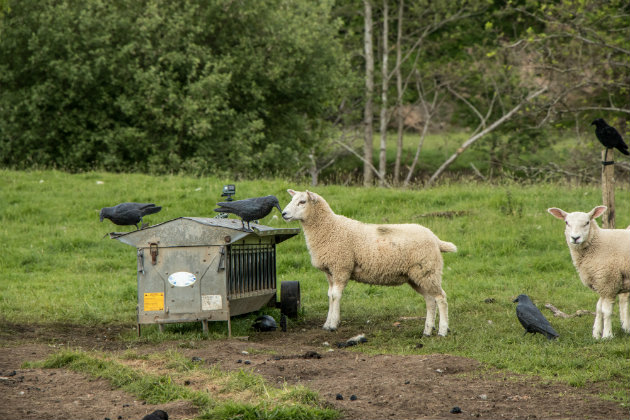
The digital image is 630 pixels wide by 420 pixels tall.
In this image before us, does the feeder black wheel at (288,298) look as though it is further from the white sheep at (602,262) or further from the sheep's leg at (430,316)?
the white sheep at (602,262)

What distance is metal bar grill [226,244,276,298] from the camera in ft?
30.3

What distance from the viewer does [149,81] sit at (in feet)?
78.4

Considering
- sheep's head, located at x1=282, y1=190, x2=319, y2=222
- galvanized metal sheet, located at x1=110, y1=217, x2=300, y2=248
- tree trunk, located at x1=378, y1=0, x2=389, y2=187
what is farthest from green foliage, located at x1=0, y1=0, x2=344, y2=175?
galvanized metal sheet, located at x1=110, y1=217, x2=300, y2=248

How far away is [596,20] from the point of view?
21.4 metres

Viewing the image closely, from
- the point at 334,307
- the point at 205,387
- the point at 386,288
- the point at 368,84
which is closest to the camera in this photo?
the point at 205,387

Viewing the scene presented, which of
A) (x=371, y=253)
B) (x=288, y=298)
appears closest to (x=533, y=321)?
(x=371, y=253)

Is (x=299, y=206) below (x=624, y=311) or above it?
above

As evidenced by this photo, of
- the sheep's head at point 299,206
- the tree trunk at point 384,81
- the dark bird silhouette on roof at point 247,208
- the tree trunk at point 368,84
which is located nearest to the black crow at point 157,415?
the dark bird silhouette on roof at point 247,208

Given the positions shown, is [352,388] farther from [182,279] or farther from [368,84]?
[368,84]

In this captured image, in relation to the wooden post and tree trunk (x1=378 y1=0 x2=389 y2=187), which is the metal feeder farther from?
tree trunk (x1=378 y1=0 x2=389 y2=187)

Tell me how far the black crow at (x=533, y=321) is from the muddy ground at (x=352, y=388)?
5.24 feet

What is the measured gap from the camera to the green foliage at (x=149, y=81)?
23766 mm

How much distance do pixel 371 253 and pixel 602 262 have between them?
285 cm

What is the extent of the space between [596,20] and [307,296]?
47.3 ft
